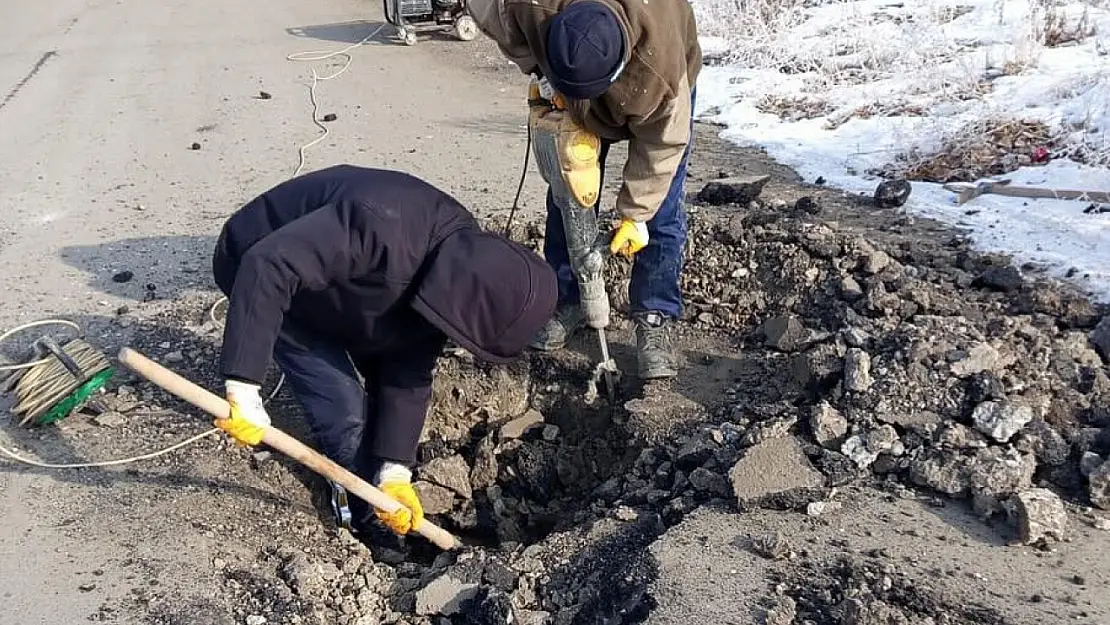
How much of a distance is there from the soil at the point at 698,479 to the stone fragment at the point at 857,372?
1cm

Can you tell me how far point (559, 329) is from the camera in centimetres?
380

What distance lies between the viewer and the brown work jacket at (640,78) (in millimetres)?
2854

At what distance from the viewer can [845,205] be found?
184 inches

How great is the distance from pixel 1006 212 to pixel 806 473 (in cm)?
223

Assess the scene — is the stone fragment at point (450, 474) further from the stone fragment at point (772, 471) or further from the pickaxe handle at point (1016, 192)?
the pickaxe handle at point (1016, 192)

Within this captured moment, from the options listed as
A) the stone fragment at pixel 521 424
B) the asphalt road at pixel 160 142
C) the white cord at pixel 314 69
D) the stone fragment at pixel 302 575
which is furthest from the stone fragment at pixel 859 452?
the white cord at pixel 314 69

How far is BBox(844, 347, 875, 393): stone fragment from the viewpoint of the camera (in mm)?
3002

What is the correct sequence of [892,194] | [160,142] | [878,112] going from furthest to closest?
[160,142] < [878,112] < [892,194]

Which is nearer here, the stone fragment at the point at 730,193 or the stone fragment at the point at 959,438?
the stone fragment at the point at 959,438

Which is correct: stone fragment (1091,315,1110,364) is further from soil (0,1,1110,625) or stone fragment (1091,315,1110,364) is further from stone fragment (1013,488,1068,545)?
stone fragment (1013,488,1068,545)

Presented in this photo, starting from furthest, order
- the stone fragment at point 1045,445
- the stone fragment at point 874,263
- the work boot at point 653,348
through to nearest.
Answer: the stone fragment at point 874,263
the work boot at point 653,348
the stone fragment at point 1045,445

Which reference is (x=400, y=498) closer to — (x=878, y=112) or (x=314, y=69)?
(x=878, y=112)

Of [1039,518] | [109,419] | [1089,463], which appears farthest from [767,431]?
[109,419]

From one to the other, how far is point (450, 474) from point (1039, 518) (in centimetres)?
193
